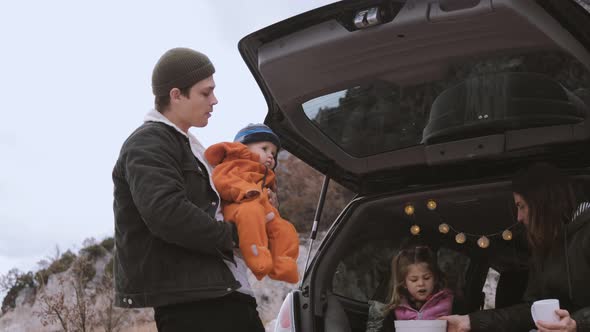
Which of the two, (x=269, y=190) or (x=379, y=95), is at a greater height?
(x=379, y=95)

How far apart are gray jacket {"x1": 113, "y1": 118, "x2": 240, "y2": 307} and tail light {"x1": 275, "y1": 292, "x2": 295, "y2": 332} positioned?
3.55ft

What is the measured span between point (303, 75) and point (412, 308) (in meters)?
1.35

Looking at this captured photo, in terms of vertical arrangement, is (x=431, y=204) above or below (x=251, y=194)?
above

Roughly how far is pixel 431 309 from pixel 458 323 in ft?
1.37

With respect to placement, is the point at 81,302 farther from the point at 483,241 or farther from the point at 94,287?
the point at 483,241

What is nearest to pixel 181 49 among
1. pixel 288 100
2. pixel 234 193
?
pixel 234 193

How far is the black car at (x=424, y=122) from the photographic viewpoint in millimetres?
2701

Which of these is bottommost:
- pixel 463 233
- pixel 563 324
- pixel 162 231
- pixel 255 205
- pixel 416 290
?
pixel 563 324

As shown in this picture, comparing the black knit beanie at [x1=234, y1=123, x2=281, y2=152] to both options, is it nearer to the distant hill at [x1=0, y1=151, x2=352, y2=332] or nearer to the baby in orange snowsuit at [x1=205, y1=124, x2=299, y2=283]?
the baby in orange snowsuit at [x1=205, y1=124, x2=299, y2=283]

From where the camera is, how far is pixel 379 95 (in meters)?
3.36

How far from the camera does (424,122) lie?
11.3 feet

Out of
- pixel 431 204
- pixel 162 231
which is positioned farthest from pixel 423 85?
pixel 162 231

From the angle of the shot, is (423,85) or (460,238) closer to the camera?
(423,85)

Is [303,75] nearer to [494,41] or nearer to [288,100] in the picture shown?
[288,100]
